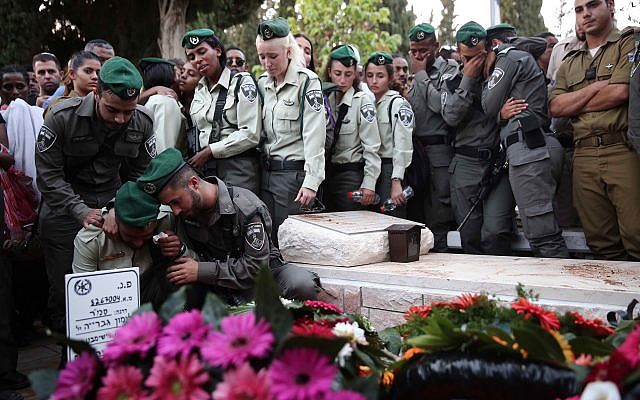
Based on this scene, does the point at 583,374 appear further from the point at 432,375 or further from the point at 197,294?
the point at 197,294

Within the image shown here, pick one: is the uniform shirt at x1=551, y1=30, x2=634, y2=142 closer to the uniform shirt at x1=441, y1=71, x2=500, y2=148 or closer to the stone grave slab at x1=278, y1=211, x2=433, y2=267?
the uniform shirt at x1=441, y1=71, x2=500, y2=148

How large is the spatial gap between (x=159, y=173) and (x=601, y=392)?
2.26 metres

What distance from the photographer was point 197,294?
3.15 m

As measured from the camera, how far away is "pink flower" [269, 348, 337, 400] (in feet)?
3.17

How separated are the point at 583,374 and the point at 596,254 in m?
3.17

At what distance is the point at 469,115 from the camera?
4441 mm

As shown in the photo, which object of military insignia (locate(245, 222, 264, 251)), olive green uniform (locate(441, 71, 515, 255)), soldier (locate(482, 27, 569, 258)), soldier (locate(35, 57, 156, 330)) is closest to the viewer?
military insignia (locate(245, 222, 264, 251))

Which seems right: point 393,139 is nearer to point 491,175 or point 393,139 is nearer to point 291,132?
point 491,175

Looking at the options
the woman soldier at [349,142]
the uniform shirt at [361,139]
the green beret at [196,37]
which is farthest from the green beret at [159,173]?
the uniform shirt at [361,139]

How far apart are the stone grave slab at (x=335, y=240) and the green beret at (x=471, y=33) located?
50.5 inches

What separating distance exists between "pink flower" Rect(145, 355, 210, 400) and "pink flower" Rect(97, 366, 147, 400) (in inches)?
1.2

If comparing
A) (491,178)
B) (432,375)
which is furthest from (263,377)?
(491,178)

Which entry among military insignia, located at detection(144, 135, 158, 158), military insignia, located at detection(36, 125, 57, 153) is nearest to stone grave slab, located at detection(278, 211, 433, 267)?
military insignia, located at detection(144, 135, 158, 158)

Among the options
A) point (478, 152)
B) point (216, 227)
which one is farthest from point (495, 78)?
point (216, 227)
